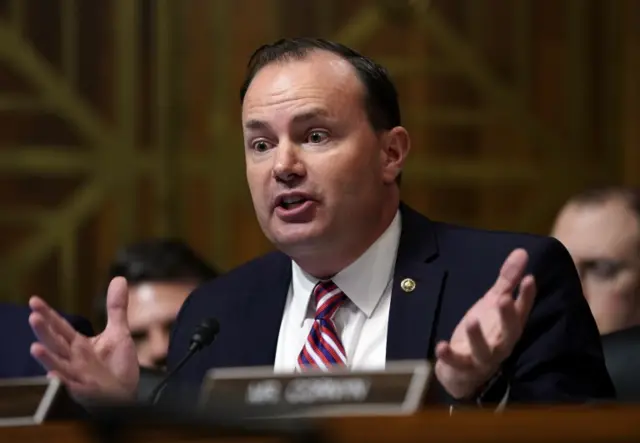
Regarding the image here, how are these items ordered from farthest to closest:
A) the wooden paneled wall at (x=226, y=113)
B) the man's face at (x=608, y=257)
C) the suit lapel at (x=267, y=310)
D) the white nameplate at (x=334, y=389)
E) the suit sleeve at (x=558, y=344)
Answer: the wooden paneled wall at (x=226, y=113)
the man's face at (x=608, y=257)
the suit lapel at (x=267, y=310)
the suit sleeve at (x=558, y=344)
the white nameplate at (x=334, y=389)

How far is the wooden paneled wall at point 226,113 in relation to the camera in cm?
563

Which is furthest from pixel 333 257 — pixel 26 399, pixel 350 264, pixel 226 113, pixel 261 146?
pixel 226 113

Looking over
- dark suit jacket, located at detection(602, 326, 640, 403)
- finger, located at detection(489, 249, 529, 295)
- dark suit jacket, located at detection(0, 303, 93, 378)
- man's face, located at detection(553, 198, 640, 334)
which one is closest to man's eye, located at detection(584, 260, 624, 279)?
man's face, located at detection(553, 198, 640, 334)

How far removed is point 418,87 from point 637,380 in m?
2.98

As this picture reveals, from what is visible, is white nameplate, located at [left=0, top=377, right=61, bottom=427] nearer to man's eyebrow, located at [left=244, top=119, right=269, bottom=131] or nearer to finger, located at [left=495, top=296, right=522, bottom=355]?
finger, located at [left=495, top=296, right=522, bottom=355]

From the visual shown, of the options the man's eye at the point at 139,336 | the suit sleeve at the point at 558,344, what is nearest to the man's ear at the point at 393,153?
the suit sleeve at the point at 558,344

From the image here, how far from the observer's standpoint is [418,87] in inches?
224

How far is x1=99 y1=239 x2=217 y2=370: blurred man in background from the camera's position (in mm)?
3887

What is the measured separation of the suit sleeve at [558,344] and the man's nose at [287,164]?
1.57 ft

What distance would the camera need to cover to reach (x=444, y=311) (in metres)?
2.61

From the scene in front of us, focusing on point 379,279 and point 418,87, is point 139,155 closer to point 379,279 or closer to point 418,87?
point 418,87

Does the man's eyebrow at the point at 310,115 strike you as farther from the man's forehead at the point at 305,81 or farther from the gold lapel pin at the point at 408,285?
the gold lapel pin at the point at 408,285

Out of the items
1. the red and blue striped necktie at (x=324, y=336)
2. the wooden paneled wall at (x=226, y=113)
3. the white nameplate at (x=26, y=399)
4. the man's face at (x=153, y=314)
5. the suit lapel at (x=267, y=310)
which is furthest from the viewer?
the wooden paneled wall at (x=226, y=113)

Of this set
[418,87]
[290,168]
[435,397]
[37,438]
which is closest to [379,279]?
[290,168]
